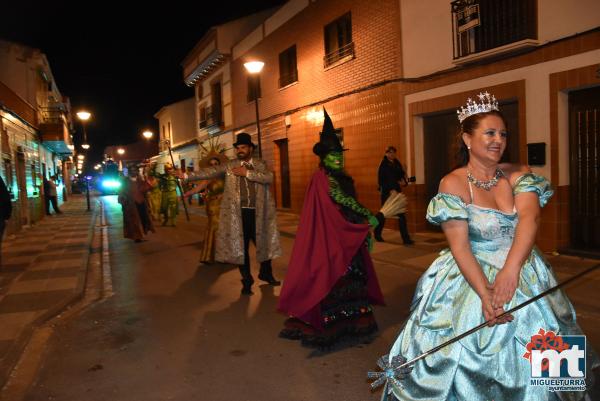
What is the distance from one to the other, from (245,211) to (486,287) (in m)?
4.39

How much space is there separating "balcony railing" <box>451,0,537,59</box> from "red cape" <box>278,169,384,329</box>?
606 centimetres

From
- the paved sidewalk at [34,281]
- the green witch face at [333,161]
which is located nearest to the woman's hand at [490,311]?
the green witch face at [333,161]

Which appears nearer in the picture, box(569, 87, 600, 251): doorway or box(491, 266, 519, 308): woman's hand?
box(491, 266, 519, 308): woman's hand

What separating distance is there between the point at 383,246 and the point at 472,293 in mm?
7448

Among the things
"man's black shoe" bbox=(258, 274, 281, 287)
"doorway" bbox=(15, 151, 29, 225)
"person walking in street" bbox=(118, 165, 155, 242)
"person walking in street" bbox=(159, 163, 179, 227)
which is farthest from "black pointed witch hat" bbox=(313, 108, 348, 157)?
"doorway" bbox=(15, 151, 29, 225)

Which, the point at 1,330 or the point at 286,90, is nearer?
the point at 1,330

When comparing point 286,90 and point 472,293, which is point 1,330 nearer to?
point 472,293

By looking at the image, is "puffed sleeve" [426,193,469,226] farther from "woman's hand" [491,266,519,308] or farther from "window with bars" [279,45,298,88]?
"window with bars" [279,45,298,88]

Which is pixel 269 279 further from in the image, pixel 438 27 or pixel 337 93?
pixel 337 93

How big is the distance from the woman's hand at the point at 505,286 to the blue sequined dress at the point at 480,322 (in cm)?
6

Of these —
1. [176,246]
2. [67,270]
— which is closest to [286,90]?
[176,246]

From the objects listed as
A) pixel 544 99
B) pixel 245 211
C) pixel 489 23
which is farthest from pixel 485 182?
pixel 489 23

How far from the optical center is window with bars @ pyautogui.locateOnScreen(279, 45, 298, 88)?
16812 millimetres

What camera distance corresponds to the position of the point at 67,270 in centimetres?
855
